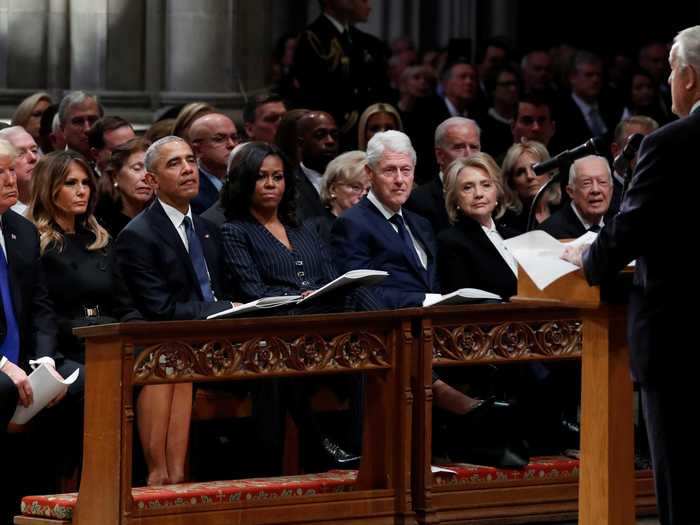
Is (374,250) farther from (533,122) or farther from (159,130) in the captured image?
(533,122)

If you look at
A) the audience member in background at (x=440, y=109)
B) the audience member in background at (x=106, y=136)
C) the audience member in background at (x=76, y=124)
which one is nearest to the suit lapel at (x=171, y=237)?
the audience member in background at (x=106, y=136)

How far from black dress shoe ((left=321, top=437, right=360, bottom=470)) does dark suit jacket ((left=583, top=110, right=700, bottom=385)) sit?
2429 mm

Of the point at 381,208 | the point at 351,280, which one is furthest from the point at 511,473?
the point at 381,208

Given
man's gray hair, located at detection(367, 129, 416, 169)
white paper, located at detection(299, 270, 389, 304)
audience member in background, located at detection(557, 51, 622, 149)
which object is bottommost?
white paper, located at detection(299, 270, 389, 304)

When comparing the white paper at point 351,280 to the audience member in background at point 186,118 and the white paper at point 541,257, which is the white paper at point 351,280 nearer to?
the white paper at point 541,257

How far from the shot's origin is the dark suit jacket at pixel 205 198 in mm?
8375

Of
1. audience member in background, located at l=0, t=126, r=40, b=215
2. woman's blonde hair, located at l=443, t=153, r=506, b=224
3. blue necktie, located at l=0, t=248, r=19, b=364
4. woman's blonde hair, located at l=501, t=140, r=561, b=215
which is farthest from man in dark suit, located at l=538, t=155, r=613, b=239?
blue necktie, located at l=0, t=248, r=19, b=364

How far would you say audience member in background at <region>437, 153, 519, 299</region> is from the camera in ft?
25.6

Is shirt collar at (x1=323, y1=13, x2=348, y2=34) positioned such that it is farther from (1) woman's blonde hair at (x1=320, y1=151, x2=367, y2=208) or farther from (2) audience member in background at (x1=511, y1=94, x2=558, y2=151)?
(1) woman's blonde hair at (x1=320, y1=151, x2=367, y2=208)

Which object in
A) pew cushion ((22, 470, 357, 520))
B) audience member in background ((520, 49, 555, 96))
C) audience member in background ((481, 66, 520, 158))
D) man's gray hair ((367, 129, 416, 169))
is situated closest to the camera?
pew cushion ((22, 470, 357, 520))

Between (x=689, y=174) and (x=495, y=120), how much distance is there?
Result: 6889mm

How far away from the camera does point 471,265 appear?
780cm

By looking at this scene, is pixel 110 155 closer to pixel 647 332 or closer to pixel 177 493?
pixel 177 493

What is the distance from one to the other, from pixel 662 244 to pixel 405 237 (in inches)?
120
